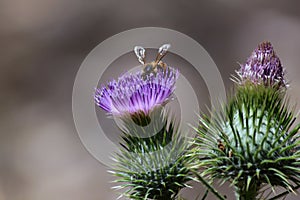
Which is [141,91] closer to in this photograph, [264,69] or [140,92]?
[140,92]

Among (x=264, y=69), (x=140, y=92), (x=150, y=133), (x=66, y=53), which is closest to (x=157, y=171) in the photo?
(x=150, y=133)

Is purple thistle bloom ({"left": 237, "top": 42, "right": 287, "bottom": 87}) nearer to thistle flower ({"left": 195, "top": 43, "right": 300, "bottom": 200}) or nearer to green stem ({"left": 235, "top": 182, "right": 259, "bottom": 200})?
thistle flower ({"left": 195, "top": 43, "right": 300, "bottom": 200})

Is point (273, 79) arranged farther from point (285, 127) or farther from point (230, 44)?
point (230, 44)

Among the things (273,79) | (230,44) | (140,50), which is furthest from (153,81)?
(230,44)

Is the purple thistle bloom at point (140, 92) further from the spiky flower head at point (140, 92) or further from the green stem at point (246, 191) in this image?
the green stem at point (246, 191)

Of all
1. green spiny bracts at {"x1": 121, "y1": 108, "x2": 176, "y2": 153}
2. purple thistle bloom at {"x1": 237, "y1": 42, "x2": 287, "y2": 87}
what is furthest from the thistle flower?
green spiny bracts at {"x1": 121, "y1": 108, "x2": 176, "y2": 153}

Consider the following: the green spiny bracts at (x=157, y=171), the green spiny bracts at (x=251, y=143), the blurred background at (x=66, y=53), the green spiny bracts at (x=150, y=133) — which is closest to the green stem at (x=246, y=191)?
the green spiny bracts at (x=251, y=143)

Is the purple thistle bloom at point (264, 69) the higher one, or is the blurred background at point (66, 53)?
the blurred background at point (66, 53)

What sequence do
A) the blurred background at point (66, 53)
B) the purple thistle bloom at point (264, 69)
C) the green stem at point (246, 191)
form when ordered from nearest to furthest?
1. the green stem at point (246, 191)
2. the purple thistle bloom at point (264, 69)
3. the blurred background at point (66, 53)
